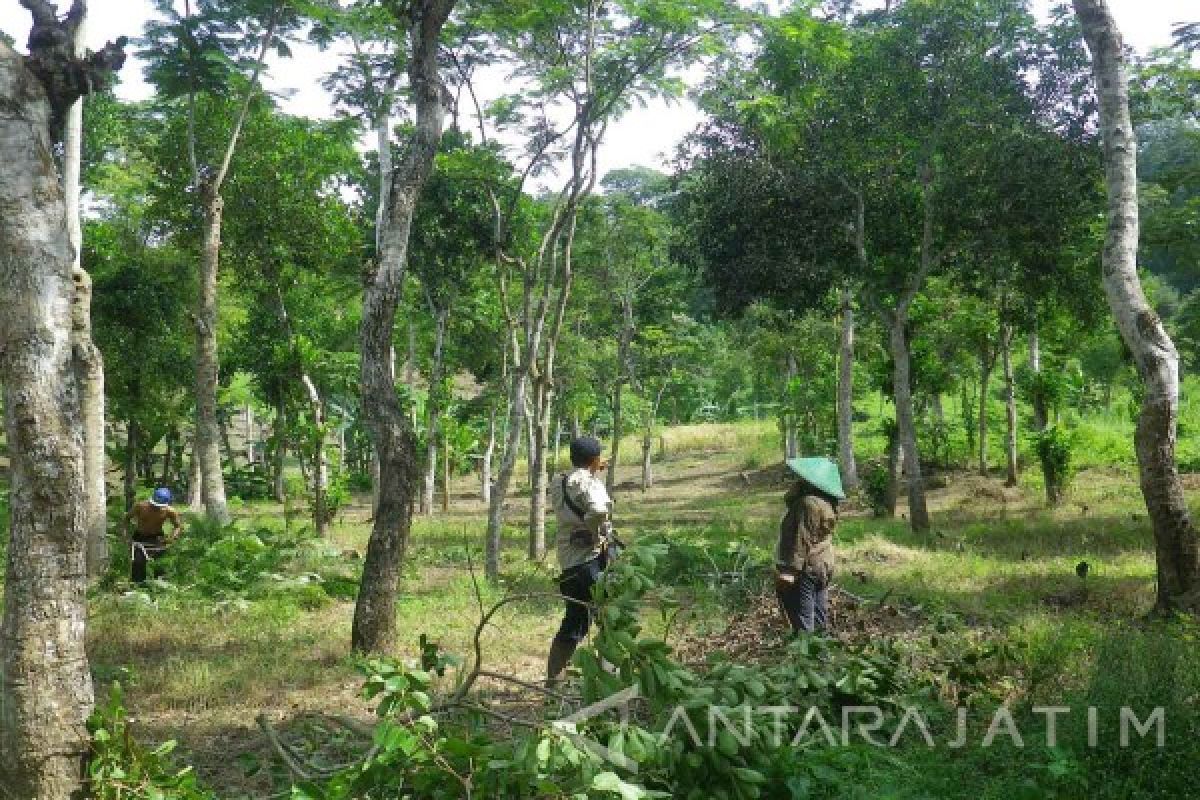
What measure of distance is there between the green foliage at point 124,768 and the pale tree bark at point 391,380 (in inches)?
127

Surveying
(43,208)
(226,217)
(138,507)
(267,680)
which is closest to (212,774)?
(267,680)

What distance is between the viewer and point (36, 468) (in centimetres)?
367

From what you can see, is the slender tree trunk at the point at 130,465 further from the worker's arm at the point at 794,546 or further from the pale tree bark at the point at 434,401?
the worker's arm at the point at 794,546

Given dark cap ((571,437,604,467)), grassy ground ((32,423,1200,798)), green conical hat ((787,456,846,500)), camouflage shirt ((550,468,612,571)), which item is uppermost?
dark cap ((571,437,604,467))

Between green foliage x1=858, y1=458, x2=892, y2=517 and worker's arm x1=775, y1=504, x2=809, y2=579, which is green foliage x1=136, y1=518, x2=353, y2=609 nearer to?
worker's arm x1=775, y1=504, x2=809, y2=579

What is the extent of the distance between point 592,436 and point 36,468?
9488mm

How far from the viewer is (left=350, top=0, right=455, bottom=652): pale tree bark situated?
698cm

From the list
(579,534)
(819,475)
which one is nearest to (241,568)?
(579,534)

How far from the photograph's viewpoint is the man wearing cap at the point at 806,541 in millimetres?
5988

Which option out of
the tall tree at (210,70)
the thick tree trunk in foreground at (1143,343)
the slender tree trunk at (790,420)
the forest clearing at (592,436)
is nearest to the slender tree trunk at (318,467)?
the forest clearing at (592,436)

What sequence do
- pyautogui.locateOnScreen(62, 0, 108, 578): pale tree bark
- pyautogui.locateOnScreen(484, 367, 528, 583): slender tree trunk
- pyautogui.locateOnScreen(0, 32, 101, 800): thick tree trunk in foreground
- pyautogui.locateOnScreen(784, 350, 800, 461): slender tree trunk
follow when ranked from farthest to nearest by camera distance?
1. pyautogui.locateOnScreen(784, 350, 800, 461): slender tree trunk
2. pyautogui.locateOnScreen(484, 367, 528, 583): slender tree trunk
3. pyautogui.locateOnScreen(62, 0, 108, 578): pale tree bark
4. pyautogui.locateOnScreen(0, 32, 101, 800): thick tree trunk in foreground

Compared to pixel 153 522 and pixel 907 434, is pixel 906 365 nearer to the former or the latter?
pixel 907 434

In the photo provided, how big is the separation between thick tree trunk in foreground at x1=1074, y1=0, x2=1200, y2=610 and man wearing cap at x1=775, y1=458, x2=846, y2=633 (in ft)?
11.2

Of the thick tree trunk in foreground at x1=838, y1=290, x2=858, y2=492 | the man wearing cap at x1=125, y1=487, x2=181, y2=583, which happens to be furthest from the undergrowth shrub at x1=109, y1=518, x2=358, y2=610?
the thick tree trunk in foreground at x1=838, y1=290, x2=858, y2=492
